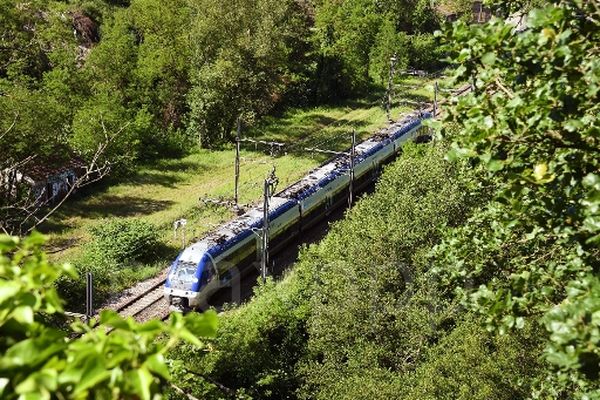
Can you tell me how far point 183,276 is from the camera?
25.4 meters

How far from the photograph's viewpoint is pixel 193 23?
45906 mm

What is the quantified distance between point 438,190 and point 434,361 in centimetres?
950

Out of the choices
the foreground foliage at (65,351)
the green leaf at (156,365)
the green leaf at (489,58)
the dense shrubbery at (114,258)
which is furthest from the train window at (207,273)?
the green leaf at (156,365)

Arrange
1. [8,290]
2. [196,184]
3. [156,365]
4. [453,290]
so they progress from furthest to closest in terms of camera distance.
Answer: [196,184] < [453,290] < [8,290] < [156,365]

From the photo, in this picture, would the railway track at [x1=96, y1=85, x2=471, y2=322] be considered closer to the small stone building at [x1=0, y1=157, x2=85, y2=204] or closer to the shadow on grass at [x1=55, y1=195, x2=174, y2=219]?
the shadow on grass at [x1=55, y1=195, x2=174, y2=219]

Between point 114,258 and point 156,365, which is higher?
point 156,365

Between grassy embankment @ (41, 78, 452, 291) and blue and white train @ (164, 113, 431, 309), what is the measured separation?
4.29 meters

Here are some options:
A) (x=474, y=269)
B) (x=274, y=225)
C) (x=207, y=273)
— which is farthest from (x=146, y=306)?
(x=474, y=269)

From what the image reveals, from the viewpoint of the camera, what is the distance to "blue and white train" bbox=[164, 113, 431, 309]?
2545 cm

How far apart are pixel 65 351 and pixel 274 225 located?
88.0 feet

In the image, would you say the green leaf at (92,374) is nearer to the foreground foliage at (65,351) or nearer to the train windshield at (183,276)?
the foreground foliage at (65,351)

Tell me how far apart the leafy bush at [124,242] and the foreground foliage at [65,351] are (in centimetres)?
2686

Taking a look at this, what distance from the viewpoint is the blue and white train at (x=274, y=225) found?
25.5m

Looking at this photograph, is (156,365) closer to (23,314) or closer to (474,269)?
(23,314)
